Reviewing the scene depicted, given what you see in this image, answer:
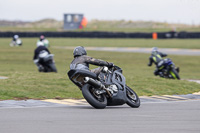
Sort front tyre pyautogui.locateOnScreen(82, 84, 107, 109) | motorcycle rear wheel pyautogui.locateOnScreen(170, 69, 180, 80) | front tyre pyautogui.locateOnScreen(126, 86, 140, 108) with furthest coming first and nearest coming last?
motorcycle rear wheel pyautogui.locateOnScreen(170, 69, 180, 80), front tyre pyautogui.locateOnScreen(126, 86, 140, 108), front tyre pyautogui.locateOnScreen(82, 84, 107, 109)

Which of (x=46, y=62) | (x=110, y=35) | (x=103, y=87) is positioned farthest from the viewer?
(x=110, y=35)

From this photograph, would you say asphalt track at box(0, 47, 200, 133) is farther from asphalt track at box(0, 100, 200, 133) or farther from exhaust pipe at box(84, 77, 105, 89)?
exhaust pipe at box(84, 77, 105, 89)

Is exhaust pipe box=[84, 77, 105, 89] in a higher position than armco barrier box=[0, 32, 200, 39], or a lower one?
higher

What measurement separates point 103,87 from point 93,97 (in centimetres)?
30

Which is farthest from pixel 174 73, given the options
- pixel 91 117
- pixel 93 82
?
pixel 91 117

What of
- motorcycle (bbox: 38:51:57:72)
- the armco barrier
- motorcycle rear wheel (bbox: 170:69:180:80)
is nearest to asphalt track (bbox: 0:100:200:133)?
motorcycle rear wheel (bbox: 170:69:180:80)

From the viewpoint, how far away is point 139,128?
7305 millimetres

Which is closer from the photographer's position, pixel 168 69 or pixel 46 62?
pixel 168 69

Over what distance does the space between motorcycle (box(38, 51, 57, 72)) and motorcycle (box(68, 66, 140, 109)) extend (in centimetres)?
981

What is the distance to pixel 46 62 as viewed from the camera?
20.3 metres

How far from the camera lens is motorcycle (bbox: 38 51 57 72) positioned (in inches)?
791

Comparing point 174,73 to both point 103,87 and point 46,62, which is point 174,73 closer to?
point 46,62

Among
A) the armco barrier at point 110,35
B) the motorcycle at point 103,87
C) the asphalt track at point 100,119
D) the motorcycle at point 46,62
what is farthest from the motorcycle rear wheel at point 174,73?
the armco barrier at point 110,35

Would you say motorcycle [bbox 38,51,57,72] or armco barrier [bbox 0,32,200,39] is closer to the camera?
motorcycle [bbox 38,51,57,72]
